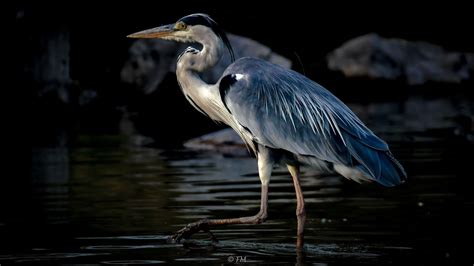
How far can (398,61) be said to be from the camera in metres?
24.5

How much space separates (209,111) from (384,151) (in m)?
1.46

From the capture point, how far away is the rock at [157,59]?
22.3m

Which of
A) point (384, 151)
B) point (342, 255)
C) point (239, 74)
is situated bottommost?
point (342, 255)

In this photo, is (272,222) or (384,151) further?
(272,222)

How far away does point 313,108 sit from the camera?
8430mm

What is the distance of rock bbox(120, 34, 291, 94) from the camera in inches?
879

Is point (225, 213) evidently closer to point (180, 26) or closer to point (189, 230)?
point (189, 230)

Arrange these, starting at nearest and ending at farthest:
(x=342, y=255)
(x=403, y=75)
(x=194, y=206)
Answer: (x=342, y=255), (x=194, y=206), (x=403, y=75)

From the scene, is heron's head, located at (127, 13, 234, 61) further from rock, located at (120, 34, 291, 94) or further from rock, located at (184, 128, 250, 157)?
rock, located at (120, 34, 291, 94)

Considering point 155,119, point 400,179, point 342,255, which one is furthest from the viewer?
point 155,119

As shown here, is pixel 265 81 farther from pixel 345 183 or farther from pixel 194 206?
pixel 345 183

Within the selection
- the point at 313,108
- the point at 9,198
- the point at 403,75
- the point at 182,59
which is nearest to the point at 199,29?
the point at 182,59

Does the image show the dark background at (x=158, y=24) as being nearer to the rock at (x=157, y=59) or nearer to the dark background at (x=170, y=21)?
the dark background at (x=170, y=21)

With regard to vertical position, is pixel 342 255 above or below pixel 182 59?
below
